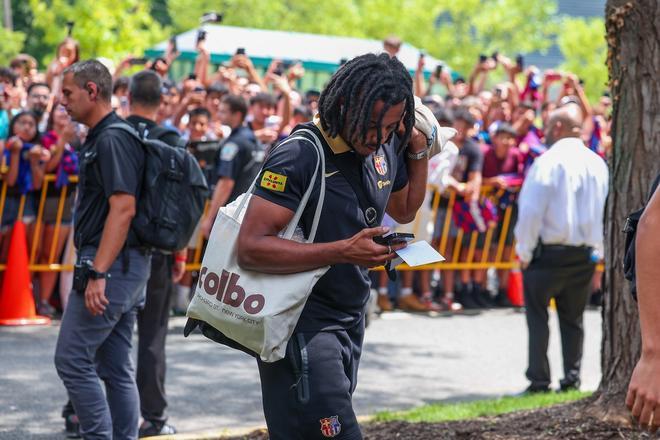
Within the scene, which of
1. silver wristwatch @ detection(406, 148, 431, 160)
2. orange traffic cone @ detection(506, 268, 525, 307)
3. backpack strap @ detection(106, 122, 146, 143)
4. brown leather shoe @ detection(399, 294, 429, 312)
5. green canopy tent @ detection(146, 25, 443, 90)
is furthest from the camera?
green canopy tent @ detection(146, 25, 443, 90)

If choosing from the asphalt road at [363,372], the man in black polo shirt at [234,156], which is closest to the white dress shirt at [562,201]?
the asphalt road at [363,372]

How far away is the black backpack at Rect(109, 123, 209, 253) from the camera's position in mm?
5816

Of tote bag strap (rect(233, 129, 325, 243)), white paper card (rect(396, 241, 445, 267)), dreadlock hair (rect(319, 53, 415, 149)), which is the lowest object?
white paper card (rect(396, 241, 445, 267))

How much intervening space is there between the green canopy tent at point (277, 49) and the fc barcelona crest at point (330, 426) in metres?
16.8

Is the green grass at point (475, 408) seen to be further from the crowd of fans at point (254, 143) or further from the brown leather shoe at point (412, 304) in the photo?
the brown leather shoe at point (412, 304)

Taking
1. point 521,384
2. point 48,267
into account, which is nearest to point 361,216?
point 521,384

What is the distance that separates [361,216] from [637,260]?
3.94 ft

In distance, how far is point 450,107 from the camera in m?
14.5

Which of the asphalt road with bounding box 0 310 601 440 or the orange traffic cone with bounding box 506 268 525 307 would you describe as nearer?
the asphalt road with bounding box 0 310 601 440

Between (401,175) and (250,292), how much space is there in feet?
3.06

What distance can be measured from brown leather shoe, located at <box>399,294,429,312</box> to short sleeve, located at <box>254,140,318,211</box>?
886 cm

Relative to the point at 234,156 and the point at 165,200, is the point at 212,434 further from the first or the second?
the point at 234,156

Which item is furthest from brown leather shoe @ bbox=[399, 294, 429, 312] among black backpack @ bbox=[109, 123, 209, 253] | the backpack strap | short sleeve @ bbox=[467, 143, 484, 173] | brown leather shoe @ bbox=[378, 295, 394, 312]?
the backpack strap

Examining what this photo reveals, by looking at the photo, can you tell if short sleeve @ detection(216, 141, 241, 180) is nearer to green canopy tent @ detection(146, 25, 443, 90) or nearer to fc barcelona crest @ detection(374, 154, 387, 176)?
fc barcelona crest @ detection(374, 154, 387, 176)
